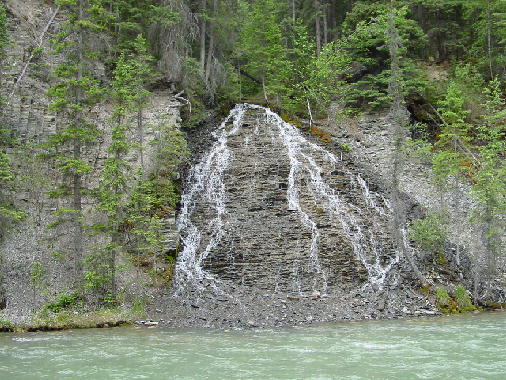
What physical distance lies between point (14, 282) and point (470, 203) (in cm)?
1974

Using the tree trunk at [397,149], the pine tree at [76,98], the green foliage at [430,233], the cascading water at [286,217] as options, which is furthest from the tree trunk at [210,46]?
the green foliage at [430,233]

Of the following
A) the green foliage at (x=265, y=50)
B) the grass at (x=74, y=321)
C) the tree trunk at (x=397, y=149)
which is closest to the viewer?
the grass at (x=74, y=321)

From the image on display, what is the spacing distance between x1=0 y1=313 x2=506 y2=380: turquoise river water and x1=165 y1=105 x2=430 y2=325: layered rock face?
2.18m

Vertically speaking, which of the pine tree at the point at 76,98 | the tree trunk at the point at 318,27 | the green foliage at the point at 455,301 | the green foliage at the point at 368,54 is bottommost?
the green foliage at the point at 455,301

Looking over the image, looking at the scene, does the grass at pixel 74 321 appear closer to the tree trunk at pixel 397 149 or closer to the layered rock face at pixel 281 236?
the layered rock face at pixel 281 236

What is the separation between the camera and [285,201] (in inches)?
826

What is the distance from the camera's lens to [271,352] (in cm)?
1123

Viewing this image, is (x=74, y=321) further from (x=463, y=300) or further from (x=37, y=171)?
(x=463, y=300)

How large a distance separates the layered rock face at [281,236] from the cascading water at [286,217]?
1.7 inches

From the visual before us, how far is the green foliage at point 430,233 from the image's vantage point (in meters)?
18.2

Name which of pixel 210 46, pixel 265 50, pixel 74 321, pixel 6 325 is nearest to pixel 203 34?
pixel 210 46

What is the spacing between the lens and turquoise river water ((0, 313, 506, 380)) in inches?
377

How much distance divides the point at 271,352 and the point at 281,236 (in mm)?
8164

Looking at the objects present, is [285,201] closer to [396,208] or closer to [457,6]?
[396,208]
